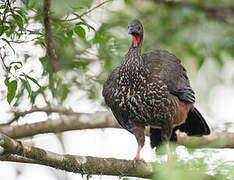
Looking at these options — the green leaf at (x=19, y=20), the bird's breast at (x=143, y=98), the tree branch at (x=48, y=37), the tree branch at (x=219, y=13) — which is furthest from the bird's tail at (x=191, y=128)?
the tree branch at (x=219, y=13)

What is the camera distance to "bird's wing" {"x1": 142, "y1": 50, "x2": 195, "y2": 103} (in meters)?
4.32

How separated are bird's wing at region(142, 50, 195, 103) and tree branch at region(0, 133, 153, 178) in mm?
911

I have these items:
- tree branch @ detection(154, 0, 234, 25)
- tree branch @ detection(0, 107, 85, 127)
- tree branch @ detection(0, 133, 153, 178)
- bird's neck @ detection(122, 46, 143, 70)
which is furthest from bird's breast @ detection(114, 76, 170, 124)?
tree branch @ detection(154, 0, 234, 25)

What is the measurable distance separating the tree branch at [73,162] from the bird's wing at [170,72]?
2.99 feet

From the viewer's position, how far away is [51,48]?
407 centimetres

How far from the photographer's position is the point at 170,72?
4406mm

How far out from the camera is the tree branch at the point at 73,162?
2.86m

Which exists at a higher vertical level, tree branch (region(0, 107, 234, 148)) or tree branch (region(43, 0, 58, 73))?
tree branch (region(43, 0, 58, 73))

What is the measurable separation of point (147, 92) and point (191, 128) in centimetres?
92

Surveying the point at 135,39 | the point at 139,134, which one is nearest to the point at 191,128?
the point at 139,134

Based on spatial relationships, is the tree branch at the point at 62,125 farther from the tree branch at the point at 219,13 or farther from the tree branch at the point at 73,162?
the tree branch at the point at 219,13

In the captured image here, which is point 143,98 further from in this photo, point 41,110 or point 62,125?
point 41,110

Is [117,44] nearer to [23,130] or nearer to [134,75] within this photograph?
[134,75]

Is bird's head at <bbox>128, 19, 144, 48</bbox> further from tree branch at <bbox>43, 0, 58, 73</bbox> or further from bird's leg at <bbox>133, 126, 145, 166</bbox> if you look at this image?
bird's leg at <bbox>133, 126, 145, 166</bbox>
